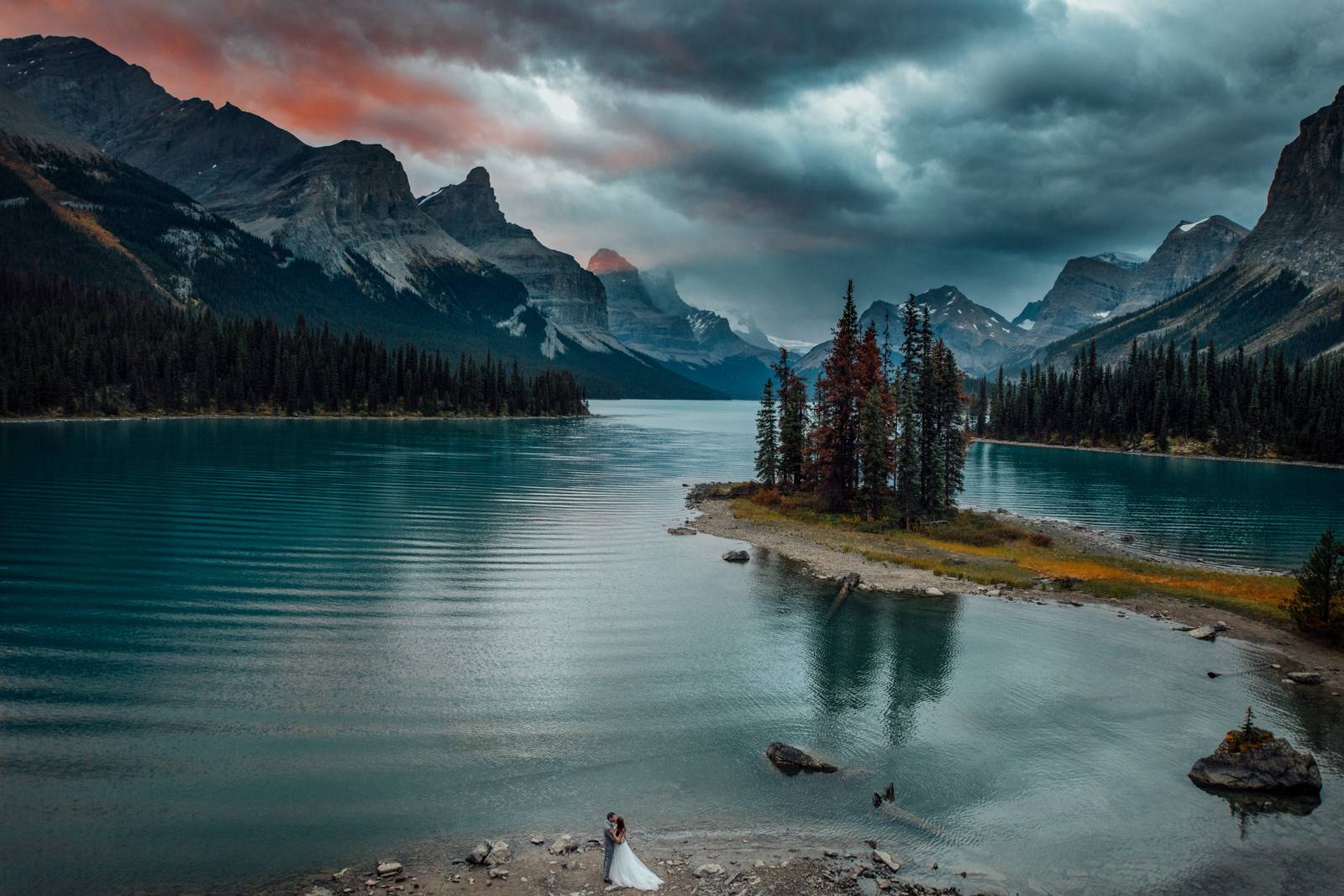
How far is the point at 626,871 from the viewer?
52.1 feet

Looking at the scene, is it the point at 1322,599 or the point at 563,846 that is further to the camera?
the point at 1322,599

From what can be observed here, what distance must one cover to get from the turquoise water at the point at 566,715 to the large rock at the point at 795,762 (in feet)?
1.72

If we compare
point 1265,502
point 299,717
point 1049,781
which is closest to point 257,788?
point 299,717

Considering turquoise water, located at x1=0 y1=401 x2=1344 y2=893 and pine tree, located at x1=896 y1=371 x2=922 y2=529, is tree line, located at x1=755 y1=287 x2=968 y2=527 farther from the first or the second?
turquoise water, located at x1=0 y1=401 x2=1344 y2=893

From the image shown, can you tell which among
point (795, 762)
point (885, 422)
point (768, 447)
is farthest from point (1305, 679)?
point (768, 447)

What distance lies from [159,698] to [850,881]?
78.1 feet

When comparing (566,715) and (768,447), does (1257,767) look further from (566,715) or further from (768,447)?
(768,447)

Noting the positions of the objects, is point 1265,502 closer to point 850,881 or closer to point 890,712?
point 890,712

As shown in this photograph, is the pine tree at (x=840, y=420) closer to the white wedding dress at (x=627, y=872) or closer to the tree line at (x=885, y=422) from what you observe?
the tree line at (x=885, y=422)

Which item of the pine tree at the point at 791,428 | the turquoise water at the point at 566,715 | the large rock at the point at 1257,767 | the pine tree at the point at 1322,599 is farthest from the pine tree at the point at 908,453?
the large rock at the point at 1257,767

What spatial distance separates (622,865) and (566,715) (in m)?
10.3

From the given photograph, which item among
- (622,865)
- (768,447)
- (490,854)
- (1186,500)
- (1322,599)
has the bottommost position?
(490,854)

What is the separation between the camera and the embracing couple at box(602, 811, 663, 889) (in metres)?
15.9

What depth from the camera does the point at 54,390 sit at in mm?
161875
